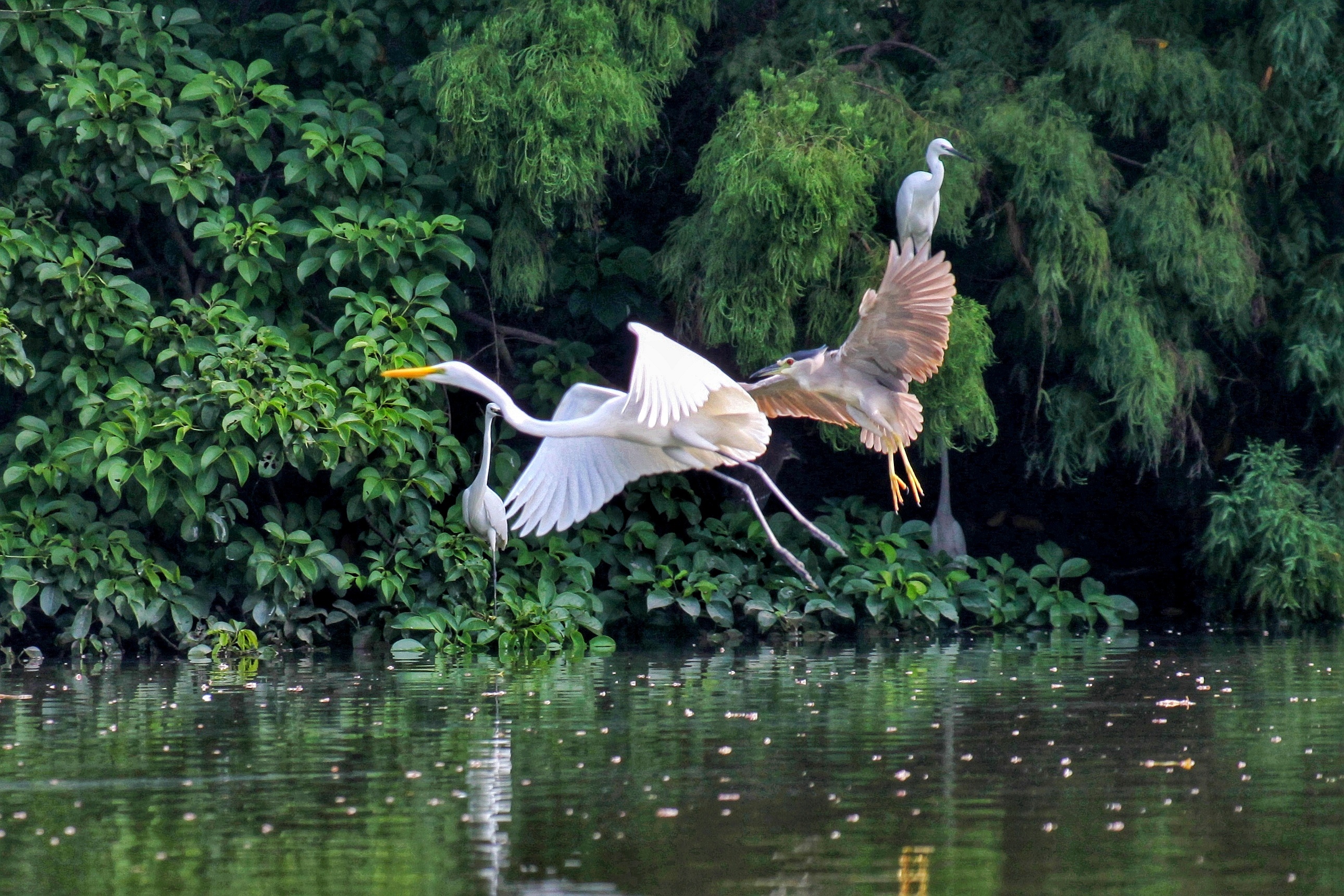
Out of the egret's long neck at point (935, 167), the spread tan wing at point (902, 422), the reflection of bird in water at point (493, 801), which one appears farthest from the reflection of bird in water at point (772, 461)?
the reflection of bird in water at point (493, 801)

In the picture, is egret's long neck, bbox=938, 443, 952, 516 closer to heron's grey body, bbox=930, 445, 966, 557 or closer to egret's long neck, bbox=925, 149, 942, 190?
heron's grey body, bbox=930, 445, 966, 557

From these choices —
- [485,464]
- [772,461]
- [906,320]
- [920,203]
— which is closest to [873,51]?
[920,203]

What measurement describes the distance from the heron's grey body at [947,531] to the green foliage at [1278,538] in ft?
5.34

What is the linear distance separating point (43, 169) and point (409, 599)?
3516mm

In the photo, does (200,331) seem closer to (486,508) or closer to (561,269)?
(486,508)

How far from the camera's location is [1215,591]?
1218cm

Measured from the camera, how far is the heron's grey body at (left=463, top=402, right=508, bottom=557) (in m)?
9.89

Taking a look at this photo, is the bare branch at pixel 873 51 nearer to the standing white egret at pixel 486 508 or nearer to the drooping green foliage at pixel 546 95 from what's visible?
the drooping green foliage at pixel 546 95

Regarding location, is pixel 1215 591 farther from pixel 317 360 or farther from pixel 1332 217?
pixel 317 360

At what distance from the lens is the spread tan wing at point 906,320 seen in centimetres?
878

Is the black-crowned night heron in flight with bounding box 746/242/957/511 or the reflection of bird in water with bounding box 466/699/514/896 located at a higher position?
the black-crowned night heron in flight with bounding box 746/242/957/511

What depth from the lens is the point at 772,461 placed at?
12219mm

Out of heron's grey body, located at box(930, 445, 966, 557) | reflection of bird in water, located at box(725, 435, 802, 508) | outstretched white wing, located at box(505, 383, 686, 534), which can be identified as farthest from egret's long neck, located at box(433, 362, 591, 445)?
heron's grey body, located at box(930, 445, 966, 557)

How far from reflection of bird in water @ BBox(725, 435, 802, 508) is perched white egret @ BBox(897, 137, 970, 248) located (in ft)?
7.49
